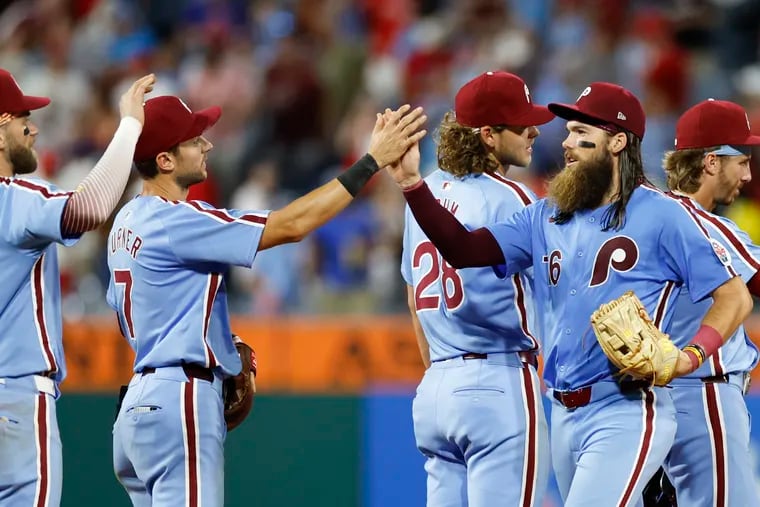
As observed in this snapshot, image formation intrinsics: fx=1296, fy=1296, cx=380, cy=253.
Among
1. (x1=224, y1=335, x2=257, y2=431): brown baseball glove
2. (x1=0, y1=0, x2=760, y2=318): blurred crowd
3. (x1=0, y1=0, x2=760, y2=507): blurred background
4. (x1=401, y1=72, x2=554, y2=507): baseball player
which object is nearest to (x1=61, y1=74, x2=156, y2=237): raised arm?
(x1=224, y1=335, x2=257, y2=431): brown baseball glove

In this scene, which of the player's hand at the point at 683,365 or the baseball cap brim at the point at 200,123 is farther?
the baseball cap brim at the point at 200,123

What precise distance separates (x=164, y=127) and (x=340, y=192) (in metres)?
0.89

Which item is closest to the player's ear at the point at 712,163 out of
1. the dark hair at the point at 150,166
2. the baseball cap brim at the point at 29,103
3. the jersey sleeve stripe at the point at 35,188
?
the dark hair at the point at 150,166

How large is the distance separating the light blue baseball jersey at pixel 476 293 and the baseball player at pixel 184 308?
1.71 ft

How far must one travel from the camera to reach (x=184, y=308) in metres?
5.41

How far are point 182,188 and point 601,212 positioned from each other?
72.1 inches

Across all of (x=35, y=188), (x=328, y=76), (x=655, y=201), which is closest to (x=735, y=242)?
(x=655, y=201)

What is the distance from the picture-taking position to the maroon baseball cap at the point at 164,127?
5.60 m

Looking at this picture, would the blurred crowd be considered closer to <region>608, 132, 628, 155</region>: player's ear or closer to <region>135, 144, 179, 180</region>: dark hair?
<region>135, 144, 179, 180</region>: dark hair

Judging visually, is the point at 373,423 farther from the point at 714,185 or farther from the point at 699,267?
the point at 699,267

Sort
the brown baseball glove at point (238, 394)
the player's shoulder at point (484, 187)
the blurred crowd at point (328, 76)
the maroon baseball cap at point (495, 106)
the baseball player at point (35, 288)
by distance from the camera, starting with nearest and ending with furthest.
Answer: the baseball player at point (35, 288) < the brown baseball glove at point (238, 394) < the player's shoulder at point (484, 187) < the maroon baseball cap at point (495, 106) < the blurred crowd at point (328, 76)

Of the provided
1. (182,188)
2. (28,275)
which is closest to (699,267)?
(182,188)

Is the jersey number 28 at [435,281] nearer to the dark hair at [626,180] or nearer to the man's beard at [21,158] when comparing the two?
the dark hair at [626,180]

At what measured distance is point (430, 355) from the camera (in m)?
5.96
